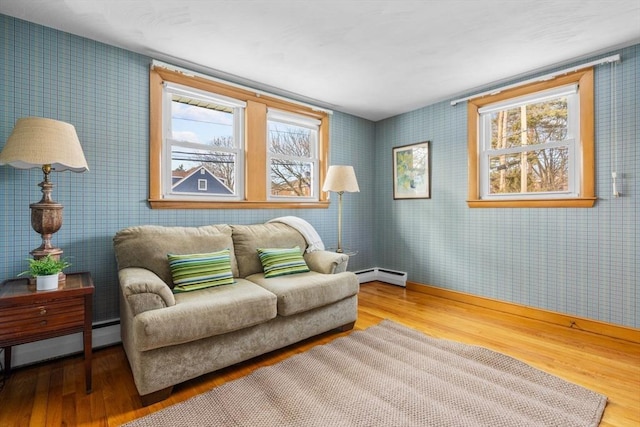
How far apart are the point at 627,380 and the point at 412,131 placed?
3.17m

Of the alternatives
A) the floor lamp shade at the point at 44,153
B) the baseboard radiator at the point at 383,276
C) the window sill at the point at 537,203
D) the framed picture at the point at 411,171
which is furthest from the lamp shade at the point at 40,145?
the window sill at the point at 537,203

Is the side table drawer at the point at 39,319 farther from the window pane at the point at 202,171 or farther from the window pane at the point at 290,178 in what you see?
the window pane at the point at 290,178


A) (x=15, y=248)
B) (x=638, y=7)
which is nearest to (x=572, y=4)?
(x=638, y=7)

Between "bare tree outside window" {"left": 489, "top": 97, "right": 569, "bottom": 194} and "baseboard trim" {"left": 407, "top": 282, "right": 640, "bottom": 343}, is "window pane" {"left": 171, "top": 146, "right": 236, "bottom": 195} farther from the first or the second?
"bare tree outside window" {"left": 489, "top": 97, "right": 569, "bottom": 194}

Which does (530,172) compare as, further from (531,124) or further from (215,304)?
(215,304)

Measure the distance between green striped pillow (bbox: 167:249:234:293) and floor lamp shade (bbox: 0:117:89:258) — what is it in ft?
2.36

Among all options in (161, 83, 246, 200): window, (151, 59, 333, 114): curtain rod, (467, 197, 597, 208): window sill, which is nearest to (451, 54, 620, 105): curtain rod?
(467, 197, 597, 208): window sill

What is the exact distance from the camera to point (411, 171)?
4.13m

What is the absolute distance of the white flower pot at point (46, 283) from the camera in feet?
5.70

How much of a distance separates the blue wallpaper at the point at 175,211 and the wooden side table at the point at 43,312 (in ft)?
1.92

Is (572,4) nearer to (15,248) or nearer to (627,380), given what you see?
(627,380)

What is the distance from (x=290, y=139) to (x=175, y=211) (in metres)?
1.62

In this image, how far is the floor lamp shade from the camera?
5.75 ft

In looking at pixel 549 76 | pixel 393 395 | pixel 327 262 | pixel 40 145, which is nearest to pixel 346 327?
pixel 327 262
